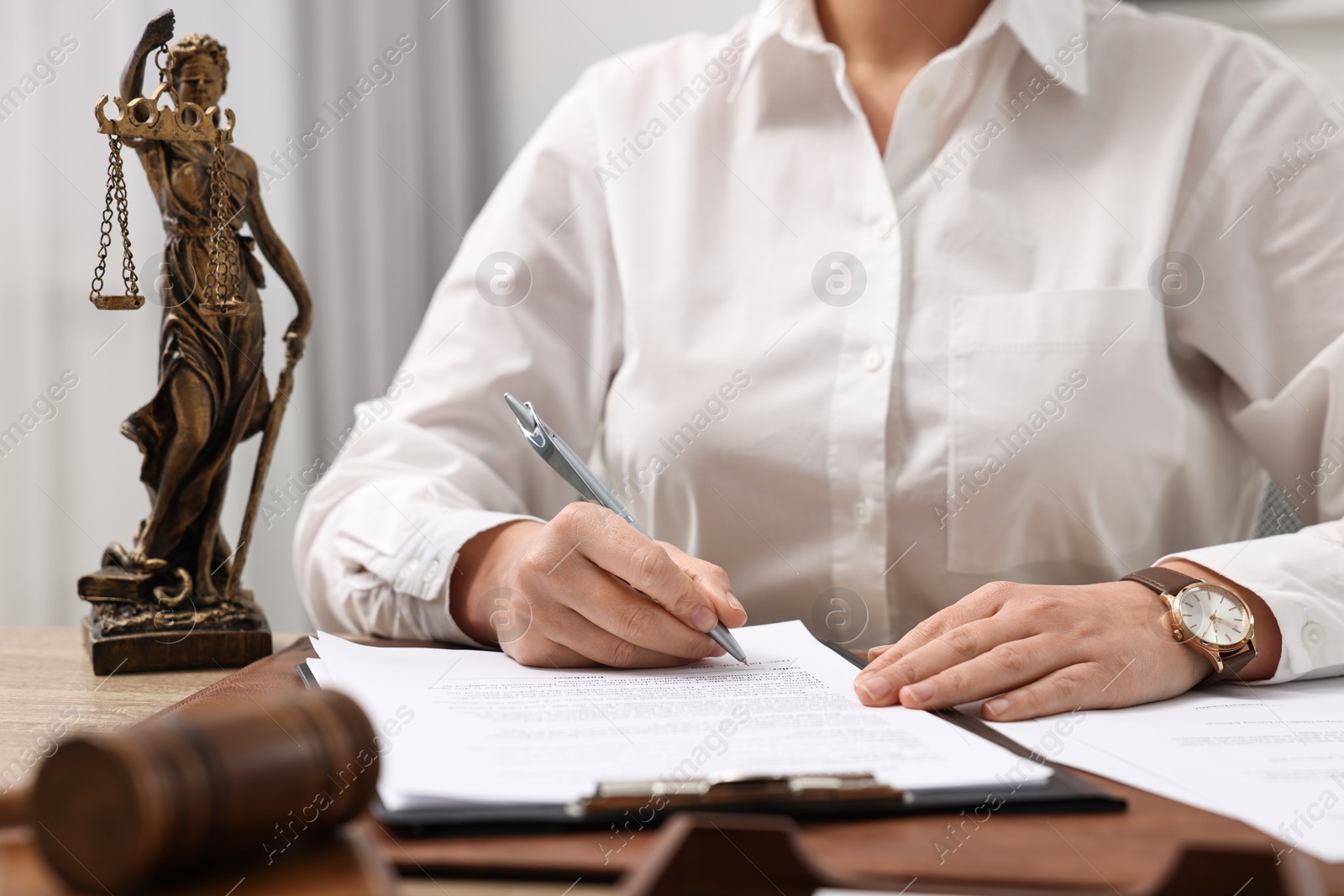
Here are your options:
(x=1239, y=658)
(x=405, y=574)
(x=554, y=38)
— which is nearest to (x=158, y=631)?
(x=405, y=574)

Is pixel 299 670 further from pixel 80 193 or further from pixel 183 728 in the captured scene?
pixel 80 193

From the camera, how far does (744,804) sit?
0.39m

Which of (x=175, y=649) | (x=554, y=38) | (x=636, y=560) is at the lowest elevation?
(x=175, y=649)

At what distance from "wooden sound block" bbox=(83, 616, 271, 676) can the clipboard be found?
0.43 m

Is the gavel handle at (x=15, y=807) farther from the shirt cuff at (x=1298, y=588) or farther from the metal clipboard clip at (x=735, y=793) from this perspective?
the shirt cuff at (x=1298, y=588)

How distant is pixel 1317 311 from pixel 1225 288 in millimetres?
77

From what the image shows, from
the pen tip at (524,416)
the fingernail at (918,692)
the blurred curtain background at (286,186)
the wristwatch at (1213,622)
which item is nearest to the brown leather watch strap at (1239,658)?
the wristwatch at (1213,622)

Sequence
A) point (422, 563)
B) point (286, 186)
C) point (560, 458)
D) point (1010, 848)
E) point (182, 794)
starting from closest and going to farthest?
point (182, 794)
point (1010, 848)
point (560, 458)
point (422, 563)
point (286, 186)

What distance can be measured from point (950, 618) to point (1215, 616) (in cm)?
17

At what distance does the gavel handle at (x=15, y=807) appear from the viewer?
29 centimetres

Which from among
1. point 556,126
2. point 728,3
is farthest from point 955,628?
point 728,3

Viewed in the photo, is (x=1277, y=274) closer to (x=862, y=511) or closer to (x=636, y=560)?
(x=862, y=511)

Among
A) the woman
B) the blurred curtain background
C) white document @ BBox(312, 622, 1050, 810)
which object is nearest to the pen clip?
white document @ BBox(312, 622, 1050, 810)

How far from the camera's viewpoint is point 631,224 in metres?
1.06
